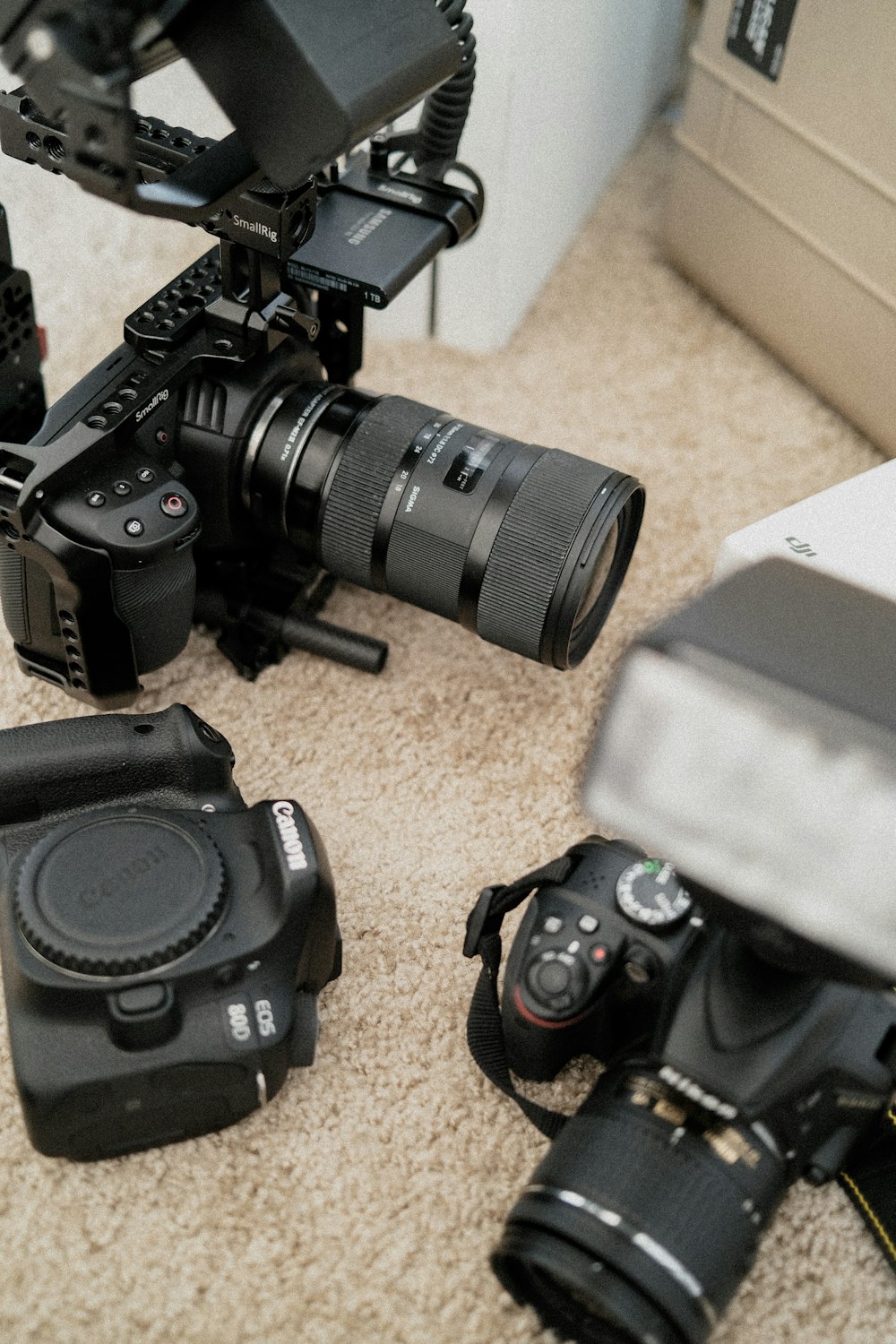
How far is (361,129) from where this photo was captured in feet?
2.70

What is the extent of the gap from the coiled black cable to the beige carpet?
334 millimetres

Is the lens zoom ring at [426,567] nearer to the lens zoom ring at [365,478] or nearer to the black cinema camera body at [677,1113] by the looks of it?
the lens zoom ring at [365,478]

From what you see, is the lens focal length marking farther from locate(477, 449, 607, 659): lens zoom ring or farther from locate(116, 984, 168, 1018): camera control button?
locate(116, 984, 168, 1018): camera control button

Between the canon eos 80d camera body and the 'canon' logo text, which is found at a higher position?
the 'canon' logo text

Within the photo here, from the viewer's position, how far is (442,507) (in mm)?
1045

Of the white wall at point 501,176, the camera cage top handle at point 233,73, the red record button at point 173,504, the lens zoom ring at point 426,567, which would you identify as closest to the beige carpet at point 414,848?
the white wall at point 501,176

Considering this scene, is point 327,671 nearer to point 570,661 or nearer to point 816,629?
point 570,661

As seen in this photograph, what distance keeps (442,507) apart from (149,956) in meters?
0.43

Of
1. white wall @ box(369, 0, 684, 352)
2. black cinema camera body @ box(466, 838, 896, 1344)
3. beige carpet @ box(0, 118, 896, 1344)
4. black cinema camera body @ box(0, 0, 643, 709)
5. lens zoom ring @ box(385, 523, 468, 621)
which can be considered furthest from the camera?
white wall @ box(369, 0, 684, 352)

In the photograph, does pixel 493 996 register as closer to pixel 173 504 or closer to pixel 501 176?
pixel 173 504

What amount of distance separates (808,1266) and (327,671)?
605mm

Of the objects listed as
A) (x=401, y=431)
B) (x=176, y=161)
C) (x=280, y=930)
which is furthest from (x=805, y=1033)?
(x=176, y=161)

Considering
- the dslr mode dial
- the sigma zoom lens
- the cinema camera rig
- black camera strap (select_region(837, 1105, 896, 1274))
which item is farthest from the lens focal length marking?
black camera strap (select_region(837, 1105, 896, 1274))

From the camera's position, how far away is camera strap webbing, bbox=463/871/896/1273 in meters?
0.86
